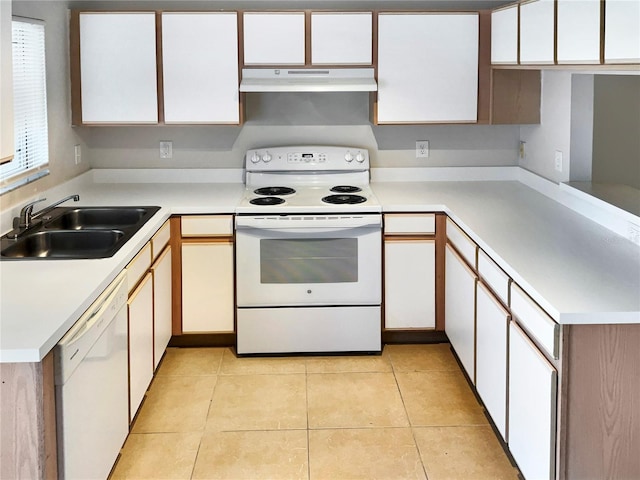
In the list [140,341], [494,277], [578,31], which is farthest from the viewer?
[140,341]

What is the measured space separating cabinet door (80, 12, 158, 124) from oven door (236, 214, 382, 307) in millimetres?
937

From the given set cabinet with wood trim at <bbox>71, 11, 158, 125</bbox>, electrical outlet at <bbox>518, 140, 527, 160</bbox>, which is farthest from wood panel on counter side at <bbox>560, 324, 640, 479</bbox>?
cabinet with wood trim at <bbox>71, 11, 158, 125</bbox>

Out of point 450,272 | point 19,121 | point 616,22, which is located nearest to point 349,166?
point 450,272

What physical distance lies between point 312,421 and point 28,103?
6.66 feet

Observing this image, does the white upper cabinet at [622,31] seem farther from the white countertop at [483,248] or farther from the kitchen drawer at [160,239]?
the kitchen drawer at [160,239]

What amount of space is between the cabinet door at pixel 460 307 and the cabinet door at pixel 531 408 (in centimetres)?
67

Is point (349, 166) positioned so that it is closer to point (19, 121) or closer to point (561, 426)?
point (19, 121)

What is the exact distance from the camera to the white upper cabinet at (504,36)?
386 centimetres

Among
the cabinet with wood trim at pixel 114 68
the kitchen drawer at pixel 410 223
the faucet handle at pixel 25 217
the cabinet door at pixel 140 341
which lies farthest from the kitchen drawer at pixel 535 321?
the cabinet with wood trim at pixel 114 68

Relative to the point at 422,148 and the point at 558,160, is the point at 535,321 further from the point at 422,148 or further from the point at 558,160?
the point at 422,148

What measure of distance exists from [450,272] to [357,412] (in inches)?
37.6

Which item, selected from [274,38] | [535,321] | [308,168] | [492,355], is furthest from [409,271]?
[535,321]

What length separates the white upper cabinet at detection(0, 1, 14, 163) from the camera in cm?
252

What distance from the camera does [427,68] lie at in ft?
14.3
